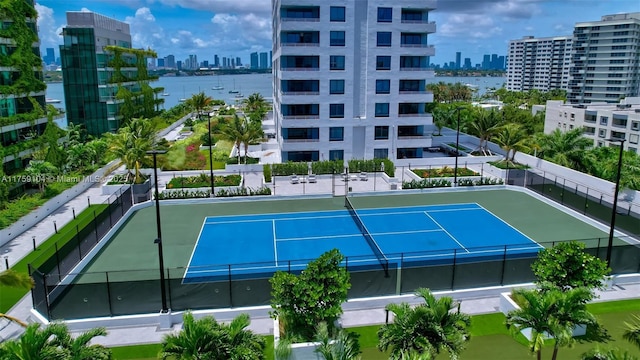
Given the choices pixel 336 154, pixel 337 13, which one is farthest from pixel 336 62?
pixel 336 154

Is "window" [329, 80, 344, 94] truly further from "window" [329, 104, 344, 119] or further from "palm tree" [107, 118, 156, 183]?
"palm tree" [107, 118, 156, 183]

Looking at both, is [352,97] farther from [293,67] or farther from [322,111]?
[293,67]

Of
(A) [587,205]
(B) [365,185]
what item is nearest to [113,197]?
(B) [365,185]

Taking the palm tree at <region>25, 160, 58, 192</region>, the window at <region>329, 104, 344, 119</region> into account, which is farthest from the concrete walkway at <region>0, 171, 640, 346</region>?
the window at <region>329, 104, 344, 119</region>

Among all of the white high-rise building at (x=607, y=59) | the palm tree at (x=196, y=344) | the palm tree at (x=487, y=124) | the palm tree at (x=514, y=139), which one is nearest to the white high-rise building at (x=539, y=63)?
the white high-rise building at (x=607, y=59)

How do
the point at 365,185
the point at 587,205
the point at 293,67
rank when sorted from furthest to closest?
the point at 293,67 → the point at 365,185 → the point at 587,205

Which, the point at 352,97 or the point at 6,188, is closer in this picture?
the point at 6,188

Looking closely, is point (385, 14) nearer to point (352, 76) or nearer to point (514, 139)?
point (352, 76)
